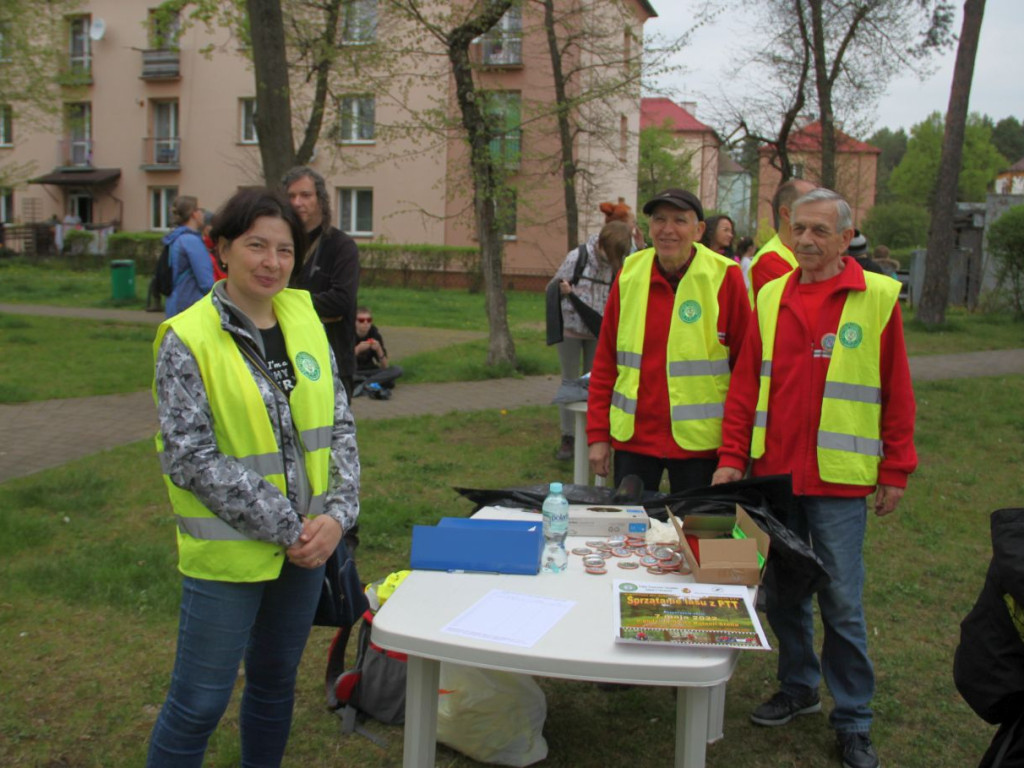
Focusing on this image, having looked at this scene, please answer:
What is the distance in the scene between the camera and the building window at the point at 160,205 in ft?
115

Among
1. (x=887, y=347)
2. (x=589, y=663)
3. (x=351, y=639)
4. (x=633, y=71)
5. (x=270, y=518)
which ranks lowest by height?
(x=351, y=639)

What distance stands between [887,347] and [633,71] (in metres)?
11.8

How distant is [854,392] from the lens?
→ 10.6 feet

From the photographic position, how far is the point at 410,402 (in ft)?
33.0

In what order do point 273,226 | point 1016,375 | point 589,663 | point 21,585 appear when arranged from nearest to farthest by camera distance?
point 589,663, point 273,226, point 21,585, point 1016,375

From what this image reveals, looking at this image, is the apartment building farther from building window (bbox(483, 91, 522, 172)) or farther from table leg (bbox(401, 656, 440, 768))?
table leg (bbox(401, 656, 440, 768))

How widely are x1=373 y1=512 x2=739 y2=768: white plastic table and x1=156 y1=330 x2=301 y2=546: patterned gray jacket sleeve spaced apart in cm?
46

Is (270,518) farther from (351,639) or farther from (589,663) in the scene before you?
(351,639)

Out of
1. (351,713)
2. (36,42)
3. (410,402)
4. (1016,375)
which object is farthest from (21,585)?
(36,42)

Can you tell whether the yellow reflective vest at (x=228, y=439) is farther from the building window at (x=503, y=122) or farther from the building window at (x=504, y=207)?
the building window at (x=504, y=207)

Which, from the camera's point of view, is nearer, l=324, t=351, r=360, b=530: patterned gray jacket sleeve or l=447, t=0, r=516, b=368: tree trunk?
l=324, t=351, r=360, b=530: patterned gray jacket sleeve

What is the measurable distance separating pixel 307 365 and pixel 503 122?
9413 millimetres

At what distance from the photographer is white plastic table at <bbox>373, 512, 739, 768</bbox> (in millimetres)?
2312

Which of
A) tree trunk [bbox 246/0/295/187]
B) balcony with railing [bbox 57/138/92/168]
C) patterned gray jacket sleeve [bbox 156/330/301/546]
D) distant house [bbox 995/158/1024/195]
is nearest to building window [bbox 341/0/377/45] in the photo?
tree trunk [bbox 246/0/295/187]
